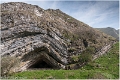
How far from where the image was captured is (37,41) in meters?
33.8

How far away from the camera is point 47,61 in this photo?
36.5 m

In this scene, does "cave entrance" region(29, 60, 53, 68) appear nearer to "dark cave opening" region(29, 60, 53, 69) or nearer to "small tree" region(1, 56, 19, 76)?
"dark cave opening" region(29, 60, 53, 69)

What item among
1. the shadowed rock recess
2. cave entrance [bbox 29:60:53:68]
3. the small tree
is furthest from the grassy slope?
cave entrance [bbox 29:60:53:68]

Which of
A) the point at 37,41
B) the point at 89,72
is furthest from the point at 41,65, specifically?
the point at 89,72

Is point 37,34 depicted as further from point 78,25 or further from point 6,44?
point 78,25

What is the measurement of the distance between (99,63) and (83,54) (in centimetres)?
357

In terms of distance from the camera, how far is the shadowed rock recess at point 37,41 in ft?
101

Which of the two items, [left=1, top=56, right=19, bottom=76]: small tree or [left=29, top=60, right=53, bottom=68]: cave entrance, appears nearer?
[left=1, top=56, right=19, bottom=76]: small tree

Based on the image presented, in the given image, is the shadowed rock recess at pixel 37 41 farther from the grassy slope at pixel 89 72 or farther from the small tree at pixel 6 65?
the grassy slope at pixel 89 72

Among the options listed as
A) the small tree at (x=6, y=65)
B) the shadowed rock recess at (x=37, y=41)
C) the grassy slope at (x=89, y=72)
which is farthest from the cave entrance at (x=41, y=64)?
the small tree at (x=6, y=65)

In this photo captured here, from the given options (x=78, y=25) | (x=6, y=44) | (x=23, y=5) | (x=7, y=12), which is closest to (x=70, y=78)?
(x=6, y=44)

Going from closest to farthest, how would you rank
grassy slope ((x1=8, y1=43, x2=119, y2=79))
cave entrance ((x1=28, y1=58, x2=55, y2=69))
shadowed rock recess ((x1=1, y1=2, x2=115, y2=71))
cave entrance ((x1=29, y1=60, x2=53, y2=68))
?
grassy slope ((x1=8, y1=43, x2=119, y2=79)) → shadowed rock recess ((x1=1, y1=2, x2=115, y2=71)) → cave entrance ((x1=28, y1=58, x2=55, y2=69)) → cave entrance ((x1=29, y1=60, x2=53, y2=68))

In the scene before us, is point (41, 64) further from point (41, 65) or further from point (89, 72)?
point (89, 72)

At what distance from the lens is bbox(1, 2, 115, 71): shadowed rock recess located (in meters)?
30.9
